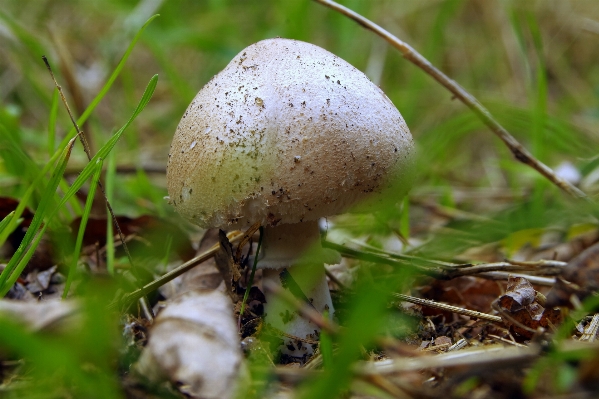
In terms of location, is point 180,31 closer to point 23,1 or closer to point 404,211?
point 404,211

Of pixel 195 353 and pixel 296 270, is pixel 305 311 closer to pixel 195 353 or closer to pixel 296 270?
pixel 195 353

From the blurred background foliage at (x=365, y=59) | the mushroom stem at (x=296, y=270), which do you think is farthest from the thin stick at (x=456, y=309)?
the blurred background foliage at (x=365, y=59)

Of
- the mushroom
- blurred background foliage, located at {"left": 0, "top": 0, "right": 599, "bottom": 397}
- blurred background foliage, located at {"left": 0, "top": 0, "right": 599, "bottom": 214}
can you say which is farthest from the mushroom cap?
blurred background foliage, located at {"left": 0, "top": 0, "right": 599, "bottom": 214}

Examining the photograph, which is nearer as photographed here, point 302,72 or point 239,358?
point 239,358

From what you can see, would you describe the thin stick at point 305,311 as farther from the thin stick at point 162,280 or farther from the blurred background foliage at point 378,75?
the blurred background foliage at point 378,75

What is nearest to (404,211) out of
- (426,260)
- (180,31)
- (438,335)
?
(426,260)

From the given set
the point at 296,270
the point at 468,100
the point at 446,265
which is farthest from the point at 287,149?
the point at 468,100
